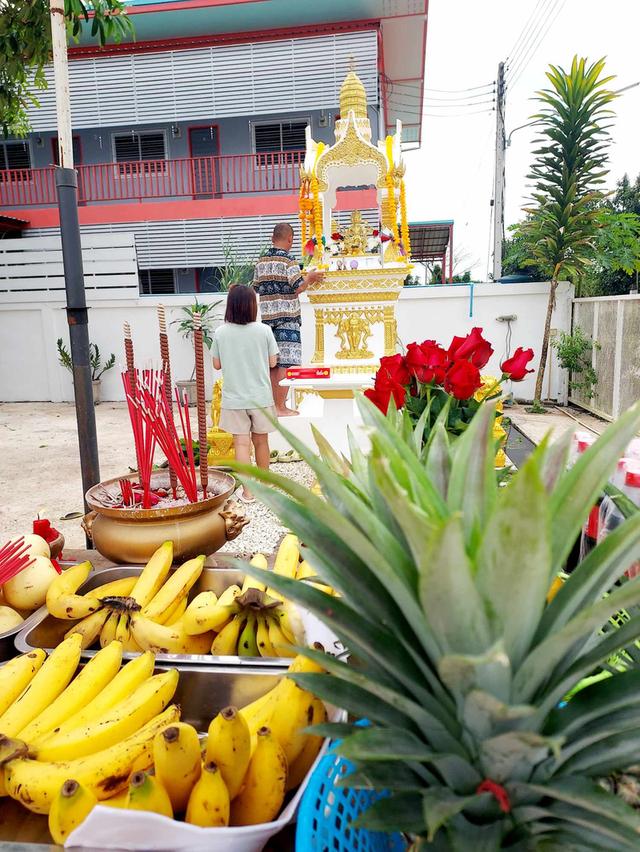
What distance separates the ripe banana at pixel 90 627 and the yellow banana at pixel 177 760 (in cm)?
62

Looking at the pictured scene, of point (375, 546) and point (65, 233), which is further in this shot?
point (65, 233)

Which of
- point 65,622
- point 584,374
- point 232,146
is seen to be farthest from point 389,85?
point 65,622

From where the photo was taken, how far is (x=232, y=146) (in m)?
14.1

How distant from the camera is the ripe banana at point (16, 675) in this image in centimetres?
112

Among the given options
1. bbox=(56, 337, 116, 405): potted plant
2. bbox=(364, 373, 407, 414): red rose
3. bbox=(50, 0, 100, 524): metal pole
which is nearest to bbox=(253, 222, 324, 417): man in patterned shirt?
bbox=(50, 0, 100, 524): metal pole

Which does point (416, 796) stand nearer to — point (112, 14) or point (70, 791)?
Answer: point (70, 791)

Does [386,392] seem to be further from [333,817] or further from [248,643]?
[333,817]

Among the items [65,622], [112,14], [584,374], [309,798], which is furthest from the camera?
[584,374]

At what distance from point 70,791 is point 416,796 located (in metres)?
0.48

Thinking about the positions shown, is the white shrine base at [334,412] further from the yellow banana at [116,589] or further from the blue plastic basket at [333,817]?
the blue plastic basket at [333,817]

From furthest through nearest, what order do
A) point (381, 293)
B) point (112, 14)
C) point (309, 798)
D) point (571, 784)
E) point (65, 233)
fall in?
point (381, 293) → point (112, 14) → point (65, 233) → point (309, 798) → point (571, 784)

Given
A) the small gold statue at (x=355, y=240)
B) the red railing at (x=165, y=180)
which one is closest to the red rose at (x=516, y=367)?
the small gold statue at (x=355, y=240)

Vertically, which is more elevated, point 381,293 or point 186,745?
point 381,293

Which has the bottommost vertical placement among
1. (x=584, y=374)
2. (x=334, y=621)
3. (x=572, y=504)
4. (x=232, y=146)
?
(x=584, y=374)
